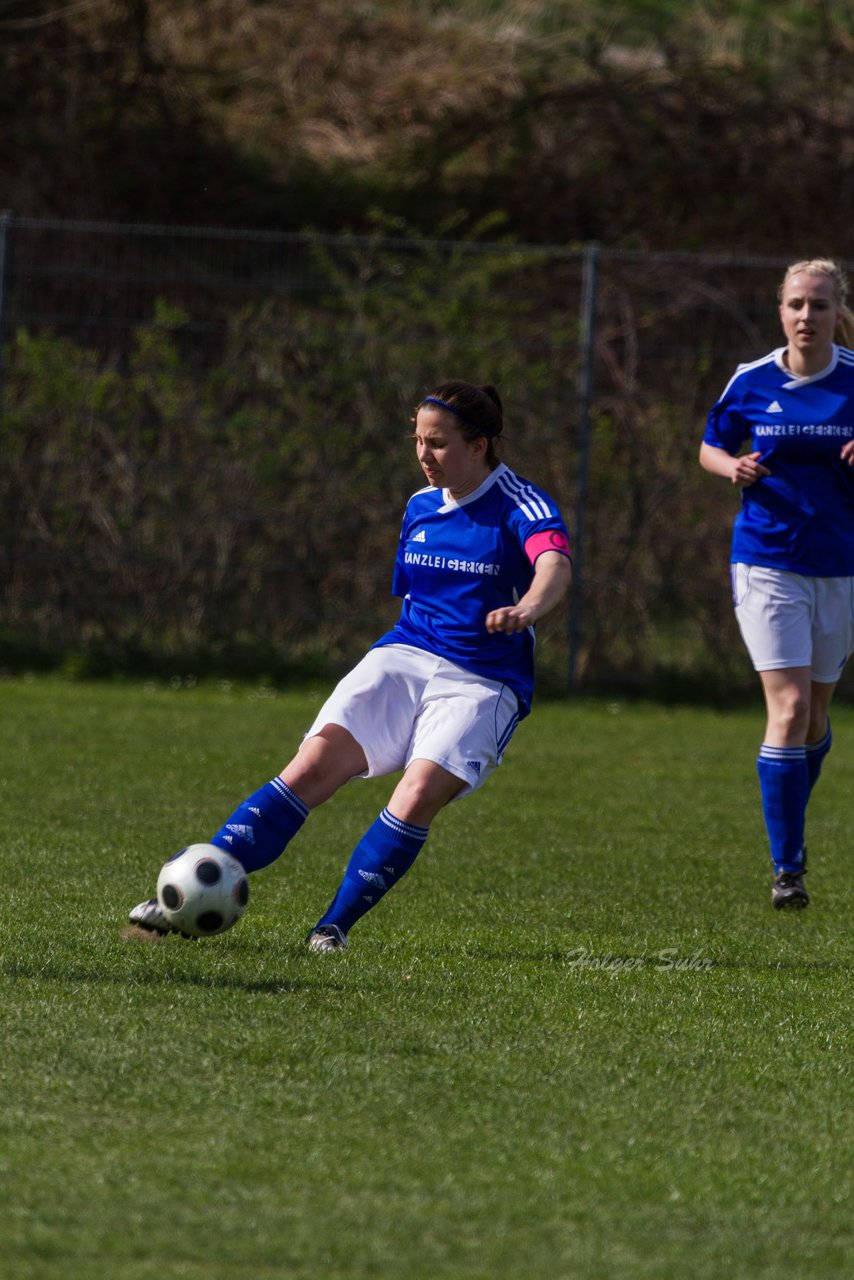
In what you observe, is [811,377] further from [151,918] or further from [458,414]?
[151,918]

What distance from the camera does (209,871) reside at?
4828mm

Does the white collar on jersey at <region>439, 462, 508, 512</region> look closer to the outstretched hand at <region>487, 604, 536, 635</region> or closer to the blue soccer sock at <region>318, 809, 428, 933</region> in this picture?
the outstretched hand at <region>487, 604, 536, 635</region>

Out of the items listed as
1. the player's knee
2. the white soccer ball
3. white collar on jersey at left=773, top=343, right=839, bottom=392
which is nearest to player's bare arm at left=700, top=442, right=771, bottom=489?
white collar on jersey at left=773, top=343, right=839, bottom=392

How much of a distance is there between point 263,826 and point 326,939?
1.20ft

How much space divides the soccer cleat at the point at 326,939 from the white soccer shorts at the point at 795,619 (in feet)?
6.51

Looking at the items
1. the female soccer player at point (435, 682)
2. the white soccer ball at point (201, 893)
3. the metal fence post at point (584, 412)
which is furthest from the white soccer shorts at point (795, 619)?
the metal fence post at point (584, 412)

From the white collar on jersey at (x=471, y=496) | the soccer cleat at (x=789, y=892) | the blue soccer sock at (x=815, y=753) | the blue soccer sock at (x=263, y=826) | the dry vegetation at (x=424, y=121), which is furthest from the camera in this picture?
the dry vegetation at (x=424, y=121)

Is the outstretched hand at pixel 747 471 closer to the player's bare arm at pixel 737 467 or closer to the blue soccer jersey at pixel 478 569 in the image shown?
the player's bare arm at pixel 737 467

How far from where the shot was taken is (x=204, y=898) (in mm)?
4805

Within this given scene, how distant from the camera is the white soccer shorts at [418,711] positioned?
514 cm

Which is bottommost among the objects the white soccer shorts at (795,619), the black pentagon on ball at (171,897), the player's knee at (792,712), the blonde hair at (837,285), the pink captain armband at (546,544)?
→ the black pentagon on ball at (171,897)

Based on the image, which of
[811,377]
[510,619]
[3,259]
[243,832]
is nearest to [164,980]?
[243,832]

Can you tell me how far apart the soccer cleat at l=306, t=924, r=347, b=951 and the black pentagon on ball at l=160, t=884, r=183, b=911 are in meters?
0.47

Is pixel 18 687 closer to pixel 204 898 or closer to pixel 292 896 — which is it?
pixel 292 896
